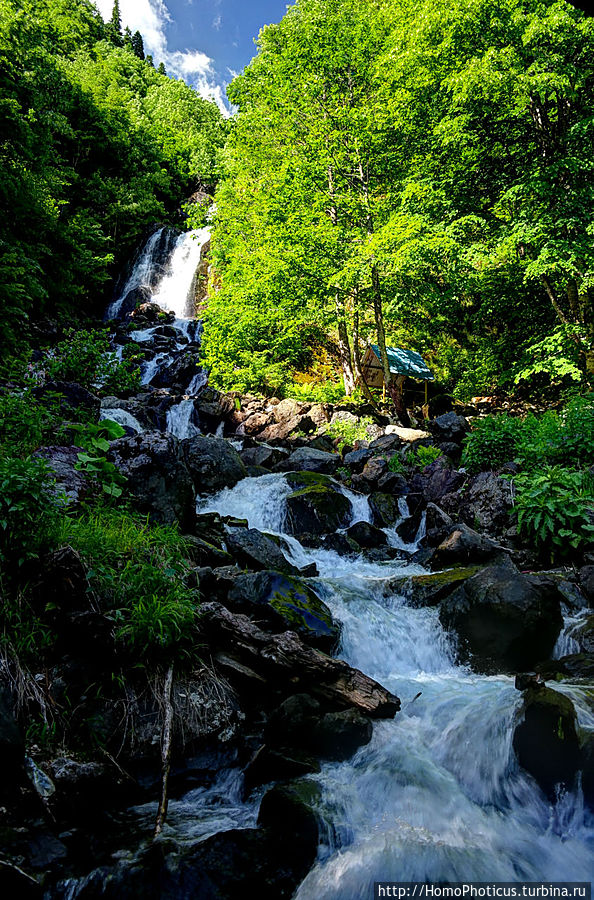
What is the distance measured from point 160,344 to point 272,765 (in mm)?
22410

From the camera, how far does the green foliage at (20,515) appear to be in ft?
11.9

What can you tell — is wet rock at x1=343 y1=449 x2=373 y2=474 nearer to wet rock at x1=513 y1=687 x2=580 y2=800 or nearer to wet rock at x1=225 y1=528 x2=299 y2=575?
wet rock at x1=225 y1=528 x2=299 y2=575

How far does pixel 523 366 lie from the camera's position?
585 inches

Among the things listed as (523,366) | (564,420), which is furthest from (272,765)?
(523,366)

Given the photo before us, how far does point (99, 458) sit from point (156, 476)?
1347 mm

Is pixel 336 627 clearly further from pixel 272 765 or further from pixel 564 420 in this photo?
pixel 564 420

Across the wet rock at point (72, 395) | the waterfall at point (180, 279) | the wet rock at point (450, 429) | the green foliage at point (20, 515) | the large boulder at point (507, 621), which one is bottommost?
the large boulder at point (507, 621)

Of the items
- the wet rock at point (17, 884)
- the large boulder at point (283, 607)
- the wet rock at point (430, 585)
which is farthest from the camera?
the wet rock at point (430, 585)

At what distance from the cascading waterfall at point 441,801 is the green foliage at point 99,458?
384 centimetres

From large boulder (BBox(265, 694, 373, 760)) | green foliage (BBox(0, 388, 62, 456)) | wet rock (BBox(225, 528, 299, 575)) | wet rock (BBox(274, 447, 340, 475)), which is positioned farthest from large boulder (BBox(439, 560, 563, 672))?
wet rock (BBox(274, 447, 340, 475))

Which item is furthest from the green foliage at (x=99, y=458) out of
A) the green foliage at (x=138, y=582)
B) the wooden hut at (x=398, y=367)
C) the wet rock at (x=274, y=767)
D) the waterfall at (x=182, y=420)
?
the wooden hut at (x=398, y=367)

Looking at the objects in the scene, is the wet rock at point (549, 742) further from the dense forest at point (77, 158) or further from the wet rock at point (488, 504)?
the dense forest at point (77, 158)

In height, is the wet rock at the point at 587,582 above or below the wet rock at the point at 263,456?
below

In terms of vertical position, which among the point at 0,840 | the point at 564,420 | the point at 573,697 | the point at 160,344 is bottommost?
the point at 0,840
